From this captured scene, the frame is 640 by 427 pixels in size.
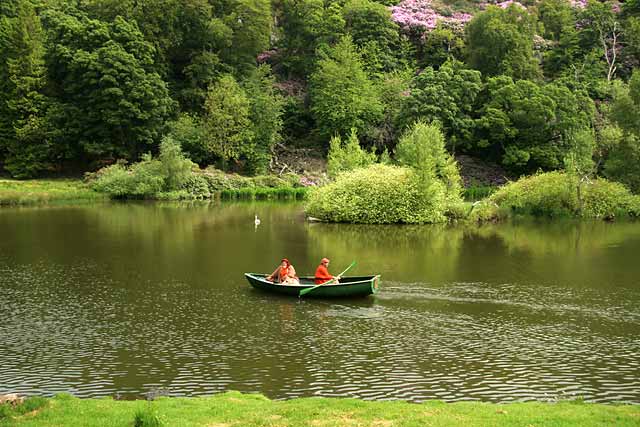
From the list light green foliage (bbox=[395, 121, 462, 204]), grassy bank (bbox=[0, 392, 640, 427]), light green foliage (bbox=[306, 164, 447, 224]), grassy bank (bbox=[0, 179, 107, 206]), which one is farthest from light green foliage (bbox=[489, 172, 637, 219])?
grassy bank (bbox=[0, 392, 640, 427])

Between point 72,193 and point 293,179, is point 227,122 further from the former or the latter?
point 72,193

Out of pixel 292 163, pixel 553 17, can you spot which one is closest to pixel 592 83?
pixel 553 17

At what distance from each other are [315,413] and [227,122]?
205 feet

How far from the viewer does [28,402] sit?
38.0 feet

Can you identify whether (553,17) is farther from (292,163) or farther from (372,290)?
(372,290)

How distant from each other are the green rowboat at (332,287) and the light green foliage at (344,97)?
51354 millimetres

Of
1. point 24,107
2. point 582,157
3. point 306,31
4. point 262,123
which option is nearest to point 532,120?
point 582,157

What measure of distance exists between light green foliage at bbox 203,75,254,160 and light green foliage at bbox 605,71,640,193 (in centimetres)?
3733

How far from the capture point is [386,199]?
148ft

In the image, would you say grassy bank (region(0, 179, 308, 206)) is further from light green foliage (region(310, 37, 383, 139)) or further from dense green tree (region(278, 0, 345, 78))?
dense green tree (region(278, 0, 345, 78))

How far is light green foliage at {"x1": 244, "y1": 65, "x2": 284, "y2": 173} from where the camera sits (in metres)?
74.1

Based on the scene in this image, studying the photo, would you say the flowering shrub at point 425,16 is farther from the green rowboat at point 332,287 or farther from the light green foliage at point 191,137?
the green rowboat at point 332,287

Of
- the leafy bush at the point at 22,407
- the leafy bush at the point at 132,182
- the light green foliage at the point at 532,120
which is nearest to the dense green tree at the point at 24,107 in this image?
the leafy bush at the point at 132,182

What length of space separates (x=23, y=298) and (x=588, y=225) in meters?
37.2
